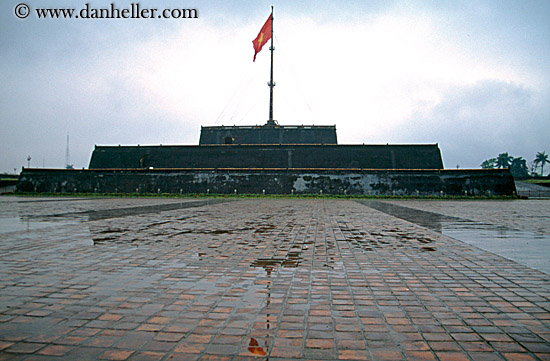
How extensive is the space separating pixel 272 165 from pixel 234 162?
3728 mm

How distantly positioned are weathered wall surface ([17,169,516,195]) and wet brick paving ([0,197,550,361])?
80.2ft

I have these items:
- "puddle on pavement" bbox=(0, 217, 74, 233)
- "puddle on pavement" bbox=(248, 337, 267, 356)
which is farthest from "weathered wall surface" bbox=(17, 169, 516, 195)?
"puddle on pavement" bbox=(248, 337, 267, 356)

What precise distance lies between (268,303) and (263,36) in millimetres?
39406

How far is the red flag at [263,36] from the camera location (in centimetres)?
3834

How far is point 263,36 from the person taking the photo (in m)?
38.8

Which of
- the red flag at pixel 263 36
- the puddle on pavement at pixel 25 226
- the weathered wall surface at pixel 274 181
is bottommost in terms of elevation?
the puddle on pavement at pixel 25 226

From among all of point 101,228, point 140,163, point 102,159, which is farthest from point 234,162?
point 101,228

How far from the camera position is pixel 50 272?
391cm

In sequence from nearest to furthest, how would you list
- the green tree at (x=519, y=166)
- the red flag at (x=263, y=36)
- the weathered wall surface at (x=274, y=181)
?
the weathered wall surface at (x=274, y=181)
the red flag at (x=263, y=36)
the green tree at (x=519, y=166)

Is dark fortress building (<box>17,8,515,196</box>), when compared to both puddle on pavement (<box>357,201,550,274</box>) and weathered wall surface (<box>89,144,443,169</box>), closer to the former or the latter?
weathered wall surface (<box>89,144,443,169</box>)

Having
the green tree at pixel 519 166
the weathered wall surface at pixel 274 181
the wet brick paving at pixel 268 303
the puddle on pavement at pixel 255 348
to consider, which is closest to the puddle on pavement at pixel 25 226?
the wet brick paving at pixel 268 303

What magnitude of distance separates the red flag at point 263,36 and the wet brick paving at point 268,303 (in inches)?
1425

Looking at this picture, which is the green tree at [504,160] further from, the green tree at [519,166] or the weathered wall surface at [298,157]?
the weathered wall surface at [298,157]

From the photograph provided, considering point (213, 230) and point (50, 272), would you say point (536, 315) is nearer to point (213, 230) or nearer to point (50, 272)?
point (50, 272)
